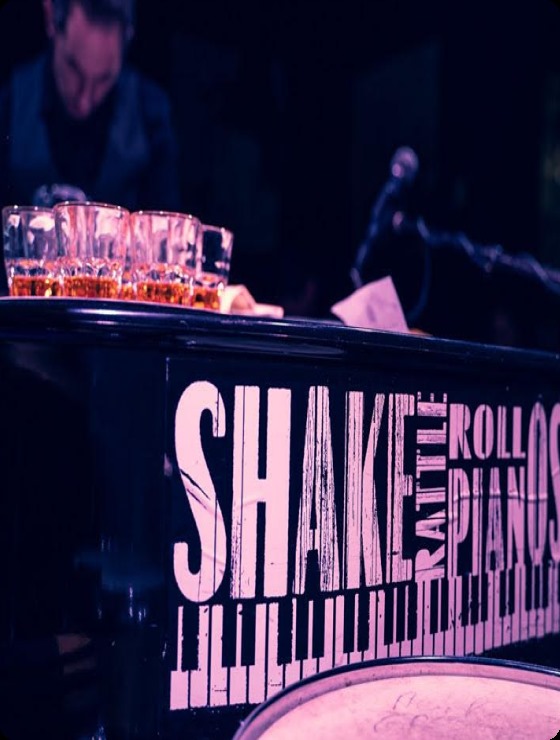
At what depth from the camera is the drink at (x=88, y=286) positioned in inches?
47.4

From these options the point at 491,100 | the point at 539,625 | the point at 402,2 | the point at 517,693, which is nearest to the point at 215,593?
the point at 517,693

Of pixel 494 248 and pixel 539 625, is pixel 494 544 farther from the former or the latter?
pixel 494 248

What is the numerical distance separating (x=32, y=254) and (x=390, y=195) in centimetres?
248

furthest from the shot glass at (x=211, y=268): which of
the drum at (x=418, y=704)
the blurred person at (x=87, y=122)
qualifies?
the blurred person at (x=87, y=122)

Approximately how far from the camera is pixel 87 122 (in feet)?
7.54

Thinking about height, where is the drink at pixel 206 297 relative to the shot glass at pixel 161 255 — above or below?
below

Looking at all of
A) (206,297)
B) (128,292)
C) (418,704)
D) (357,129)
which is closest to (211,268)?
(206,297)

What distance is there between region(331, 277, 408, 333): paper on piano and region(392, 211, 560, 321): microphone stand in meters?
1.95

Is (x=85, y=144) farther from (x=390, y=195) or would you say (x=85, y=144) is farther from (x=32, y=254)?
(x=390, y=195)

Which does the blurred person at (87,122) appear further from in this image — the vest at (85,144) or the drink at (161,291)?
the drink at (161,291)

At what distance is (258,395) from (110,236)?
1.29 ft

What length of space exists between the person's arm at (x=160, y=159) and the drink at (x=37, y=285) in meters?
1.19

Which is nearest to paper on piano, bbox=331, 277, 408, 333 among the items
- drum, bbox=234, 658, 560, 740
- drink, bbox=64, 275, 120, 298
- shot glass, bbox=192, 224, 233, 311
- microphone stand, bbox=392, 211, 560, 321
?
shot glass, bbox=192, 224, 233, 311

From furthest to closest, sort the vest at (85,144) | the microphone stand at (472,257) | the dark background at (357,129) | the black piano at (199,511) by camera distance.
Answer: the microphone stand at (472,257) < the dark background at (357,129) < the vest at (85,144) < the black piano at (199,511)
